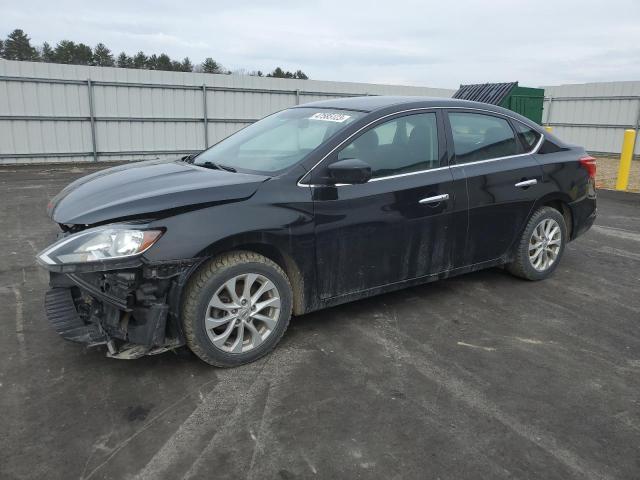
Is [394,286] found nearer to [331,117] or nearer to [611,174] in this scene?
[331,117]

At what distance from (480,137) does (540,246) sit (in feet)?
4.13

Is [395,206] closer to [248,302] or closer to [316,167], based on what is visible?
[316,167]

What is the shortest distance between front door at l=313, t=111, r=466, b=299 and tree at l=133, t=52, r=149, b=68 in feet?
203

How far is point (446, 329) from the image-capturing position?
3.93 metres

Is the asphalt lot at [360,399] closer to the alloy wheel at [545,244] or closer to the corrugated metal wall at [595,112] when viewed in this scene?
the alloy wheel at [545,244]

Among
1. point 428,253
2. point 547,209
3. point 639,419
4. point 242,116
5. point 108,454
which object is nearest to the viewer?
point 108,454

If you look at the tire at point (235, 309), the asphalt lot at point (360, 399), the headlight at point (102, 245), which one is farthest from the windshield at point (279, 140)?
the asphalt lot at point (360, 399)

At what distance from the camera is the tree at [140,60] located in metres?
59.8

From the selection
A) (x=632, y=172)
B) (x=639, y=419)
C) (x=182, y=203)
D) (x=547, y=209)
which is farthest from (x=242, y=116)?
(x=639, y=419)

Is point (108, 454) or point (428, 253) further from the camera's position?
point (428, 253)

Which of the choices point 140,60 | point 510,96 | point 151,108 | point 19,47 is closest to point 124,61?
point 140,60

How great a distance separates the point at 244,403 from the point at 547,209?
11.2 ft

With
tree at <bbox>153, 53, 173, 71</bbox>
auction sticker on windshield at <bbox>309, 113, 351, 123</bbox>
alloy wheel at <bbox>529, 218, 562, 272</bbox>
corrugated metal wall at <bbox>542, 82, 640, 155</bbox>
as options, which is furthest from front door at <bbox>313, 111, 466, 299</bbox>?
tree at <bbox>153, 53, 173, 71</bbox>

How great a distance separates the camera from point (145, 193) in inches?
125
